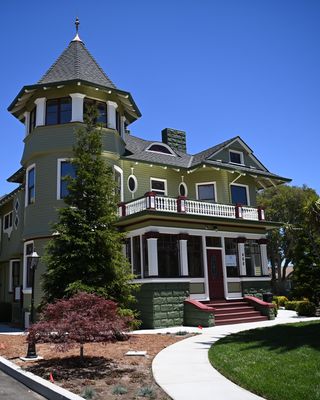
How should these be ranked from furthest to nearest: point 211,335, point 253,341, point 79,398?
point 211,335, point 253,341, point 79,398

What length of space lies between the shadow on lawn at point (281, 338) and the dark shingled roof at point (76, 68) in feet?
46.9

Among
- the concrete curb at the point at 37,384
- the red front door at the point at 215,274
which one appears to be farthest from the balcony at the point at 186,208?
the concrete curb at the point at 37,384

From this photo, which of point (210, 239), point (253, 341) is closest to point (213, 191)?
point (210, 239)

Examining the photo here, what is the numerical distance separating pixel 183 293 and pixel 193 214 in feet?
12.4

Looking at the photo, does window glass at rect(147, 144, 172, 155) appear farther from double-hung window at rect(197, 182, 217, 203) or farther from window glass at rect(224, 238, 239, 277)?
window glass at rect(224, 238, 239, 277)

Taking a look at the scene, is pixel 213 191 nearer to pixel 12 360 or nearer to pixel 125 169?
pixel 125 169

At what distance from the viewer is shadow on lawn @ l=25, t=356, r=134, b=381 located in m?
8.83

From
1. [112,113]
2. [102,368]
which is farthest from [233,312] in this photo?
[112,113]

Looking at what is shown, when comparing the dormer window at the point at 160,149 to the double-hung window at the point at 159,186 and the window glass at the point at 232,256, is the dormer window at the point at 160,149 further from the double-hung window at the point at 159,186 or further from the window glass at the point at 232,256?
the window glass at the point at 232,256

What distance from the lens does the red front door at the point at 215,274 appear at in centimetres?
2105

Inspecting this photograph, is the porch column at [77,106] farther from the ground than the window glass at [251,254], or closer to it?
farther from the ground

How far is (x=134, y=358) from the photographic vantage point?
10664 mm

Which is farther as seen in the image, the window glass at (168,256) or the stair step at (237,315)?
the window glass at (168,256)

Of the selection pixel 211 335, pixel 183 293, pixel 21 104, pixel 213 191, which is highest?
pixel 21 104
